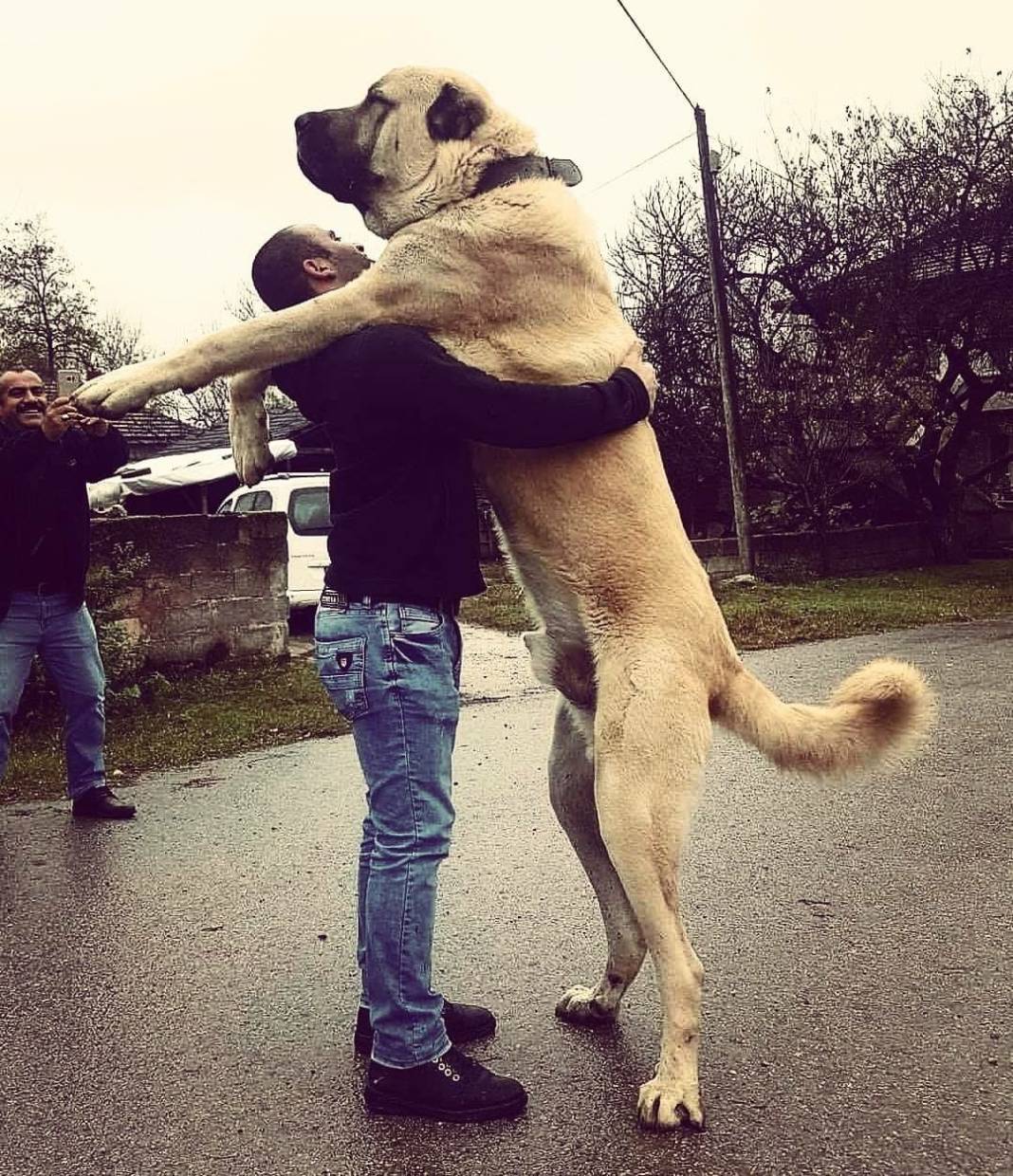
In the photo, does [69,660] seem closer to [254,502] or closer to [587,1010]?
[587,1010]

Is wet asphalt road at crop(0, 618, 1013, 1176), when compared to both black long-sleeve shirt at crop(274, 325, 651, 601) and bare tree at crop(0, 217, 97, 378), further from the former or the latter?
bare tree at crop(0, 217, 97, 378)

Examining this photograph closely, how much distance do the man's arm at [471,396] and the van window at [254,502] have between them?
11.6m

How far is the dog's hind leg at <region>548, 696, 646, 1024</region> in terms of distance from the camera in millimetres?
3221

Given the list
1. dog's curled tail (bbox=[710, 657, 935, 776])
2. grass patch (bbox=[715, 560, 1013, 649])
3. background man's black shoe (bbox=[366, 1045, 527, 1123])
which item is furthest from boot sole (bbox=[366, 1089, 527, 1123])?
grass patch (bbox=[715, 560, 1013, 649])

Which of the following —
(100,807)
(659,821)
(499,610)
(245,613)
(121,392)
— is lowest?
(499,610)

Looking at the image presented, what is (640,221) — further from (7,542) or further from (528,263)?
(528,263)

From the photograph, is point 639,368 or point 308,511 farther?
point 308,511

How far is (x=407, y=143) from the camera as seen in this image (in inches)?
118

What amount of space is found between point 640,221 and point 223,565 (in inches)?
719

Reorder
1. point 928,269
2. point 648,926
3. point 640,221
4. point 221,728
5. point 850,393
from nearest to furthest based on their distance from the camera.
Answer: point 648,926 < point 221,728 < point 850,393 < point 928,269 < point 640,221

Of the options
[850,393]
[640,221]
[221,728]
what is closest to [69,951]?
[221,728]

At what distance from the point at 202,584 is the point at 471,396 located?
7.87 metres

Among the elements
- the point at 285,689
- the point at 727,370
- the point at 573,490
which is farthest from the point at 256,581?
the point at 727,370

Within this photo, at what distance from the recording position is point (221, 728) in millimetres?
7891
